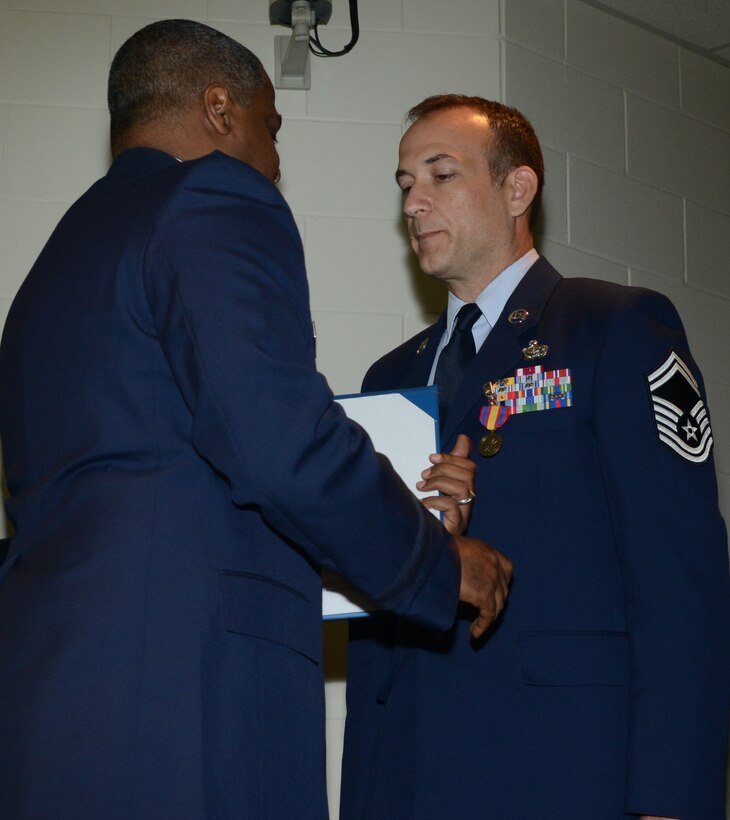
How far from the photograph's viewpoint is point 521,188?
247 centimetres

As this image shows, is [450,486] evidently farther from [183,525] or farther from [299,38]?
[299,38]

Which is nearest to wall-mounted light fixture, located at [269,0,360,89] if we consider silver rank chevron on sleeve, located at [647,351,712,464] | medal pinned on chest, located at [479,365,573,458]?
medal pinned on chest, located at [479,365,573,458]

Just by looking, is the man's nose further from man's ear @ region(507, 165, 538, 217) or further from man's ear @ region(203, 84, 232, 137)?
man's ear @ region(203, 84, 232, 137)

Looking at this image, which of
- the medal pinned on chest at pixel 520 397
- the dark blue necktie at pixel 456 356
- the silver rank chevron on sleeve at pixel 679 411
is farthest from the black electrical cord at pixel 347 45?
the silver rank chevron on sleeve at pixel 679 411

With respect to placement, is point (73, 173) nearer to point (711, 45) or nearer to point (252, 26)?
point (252, 26)

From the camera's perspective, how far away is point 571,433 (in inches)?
80.6

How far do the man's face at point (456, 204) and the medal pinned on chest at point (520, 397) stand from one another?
35cm

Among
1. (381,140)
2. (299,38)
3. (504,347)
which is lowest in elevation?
(504,347)

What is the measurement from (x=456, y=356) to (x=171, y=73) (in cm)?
72

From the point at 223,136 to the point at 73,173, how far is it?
4.10 feet

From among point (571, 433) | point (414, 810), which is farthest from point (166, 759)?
point (571, 433)

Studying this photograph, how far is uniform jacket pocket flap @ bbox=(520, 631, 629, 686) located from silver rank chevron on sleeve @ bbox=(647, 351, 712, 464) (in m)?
0.31

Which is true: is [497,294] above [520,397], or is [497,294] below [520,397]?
above

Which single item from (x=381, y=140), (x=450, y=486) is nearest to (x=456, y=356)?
(x=450, y=486)
